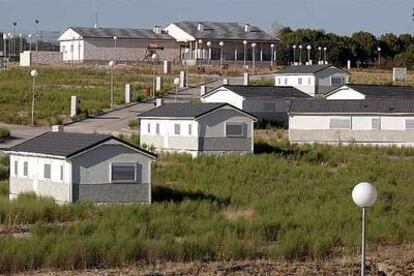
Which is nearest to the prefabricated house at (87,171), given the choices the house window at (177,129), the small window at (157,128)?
the house window at (177,129)

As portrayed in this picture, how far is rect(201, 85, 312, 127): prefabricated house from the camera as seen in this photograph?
56406 millimetres

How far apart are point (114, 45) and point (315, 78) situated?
84.3 ft

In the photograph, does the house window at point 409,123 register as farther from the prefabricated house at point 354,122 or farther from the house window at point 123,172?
the house window at point 123,172

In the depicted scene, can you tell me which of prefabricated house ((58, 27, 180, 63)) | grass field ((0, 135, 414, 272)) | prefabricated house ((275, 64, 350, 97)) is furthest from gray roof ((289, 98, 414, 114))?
prefabricated house ((58, 27, 180, 63))

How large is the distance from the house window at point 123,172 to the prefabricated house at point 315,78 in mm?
42183

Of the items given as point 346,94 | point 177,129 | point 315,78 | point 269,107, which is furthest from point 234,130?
point 315,78

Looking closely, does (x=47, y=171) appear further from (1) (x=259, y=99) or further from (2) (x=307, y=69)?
(2) (x=307, y=69)

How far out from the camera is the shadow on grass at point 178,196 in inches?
1187

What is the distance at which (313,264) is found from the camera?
21.8 metres

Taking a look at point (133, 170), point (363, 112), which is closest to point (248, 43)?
point (363, 112)

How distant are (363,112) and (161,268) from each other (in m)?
31.3

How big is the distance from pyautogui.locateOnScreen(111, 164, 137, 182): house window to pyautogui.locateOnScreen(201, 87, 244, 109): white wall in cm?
2632

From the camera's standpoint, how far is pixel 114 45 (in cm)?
9262

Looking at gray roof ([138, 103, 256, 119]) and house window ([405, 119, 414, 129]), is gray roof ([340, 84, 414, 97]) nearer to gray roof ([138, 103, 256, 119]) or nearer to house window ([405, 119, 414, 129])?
house window ([405, 119, 414, 129])
